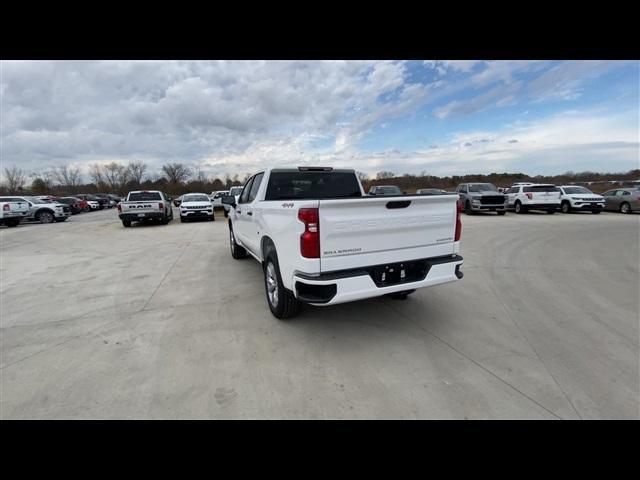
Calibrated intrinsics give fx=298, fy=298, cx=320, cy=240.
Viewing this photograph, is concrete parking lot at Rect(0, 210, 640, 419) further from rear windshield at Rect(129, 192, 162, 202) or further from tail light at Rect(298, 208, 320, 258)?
rear windshield at Rect(129, 192, 162, 202)

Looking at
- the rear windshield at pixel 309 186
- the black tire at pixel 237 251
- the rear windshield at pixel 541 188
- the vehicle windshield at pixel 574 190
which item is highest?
the rear windshield at pixel 309 186

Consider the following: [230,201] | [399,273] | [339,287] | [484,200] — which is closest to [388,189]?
[484,200]

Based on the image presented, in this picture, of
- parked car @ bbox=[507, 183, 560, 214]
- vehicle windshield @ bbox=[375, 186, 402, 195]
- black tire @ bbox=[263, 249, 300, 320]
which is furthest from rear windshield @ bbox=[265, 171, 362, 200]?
parked car @ bbox=[507, 183, 560, 214]

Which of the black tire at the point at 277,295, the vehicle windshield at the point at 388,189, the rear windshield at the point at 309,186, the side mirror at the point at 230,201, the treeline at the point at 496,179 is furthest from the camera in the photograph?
the treeline at the point at 496,179

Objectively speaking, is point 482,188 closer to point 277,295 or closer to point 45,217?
point 277,295

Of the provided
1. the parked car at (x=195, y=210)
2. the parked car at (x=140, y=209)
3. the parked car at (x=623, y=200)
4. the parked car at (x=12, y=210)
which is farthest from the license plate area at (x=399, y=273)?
the parked car at (x=12, y=210)

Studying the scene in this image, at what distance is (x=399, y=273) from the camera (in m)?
3.37

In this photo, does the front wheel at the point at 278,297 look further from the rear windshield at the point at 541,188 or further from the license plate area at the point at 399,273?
the rear windshield at the point at 541,188

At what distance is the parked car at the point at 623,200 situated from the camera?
17.7 meters

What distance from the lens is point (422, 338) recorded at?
11.2 ft

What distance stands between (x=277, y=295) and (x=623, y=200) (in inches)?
954

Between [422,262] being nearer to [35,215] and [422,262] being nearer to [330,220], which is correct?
[330,220]

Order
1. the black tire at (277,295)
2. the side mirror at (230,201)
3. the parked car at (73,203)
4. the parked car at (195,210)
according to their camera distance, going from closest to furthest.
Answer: the black tire at (277,295) → the side mirror at (230,201) → the parked car at (195,210) → the parked car at (73,203)
